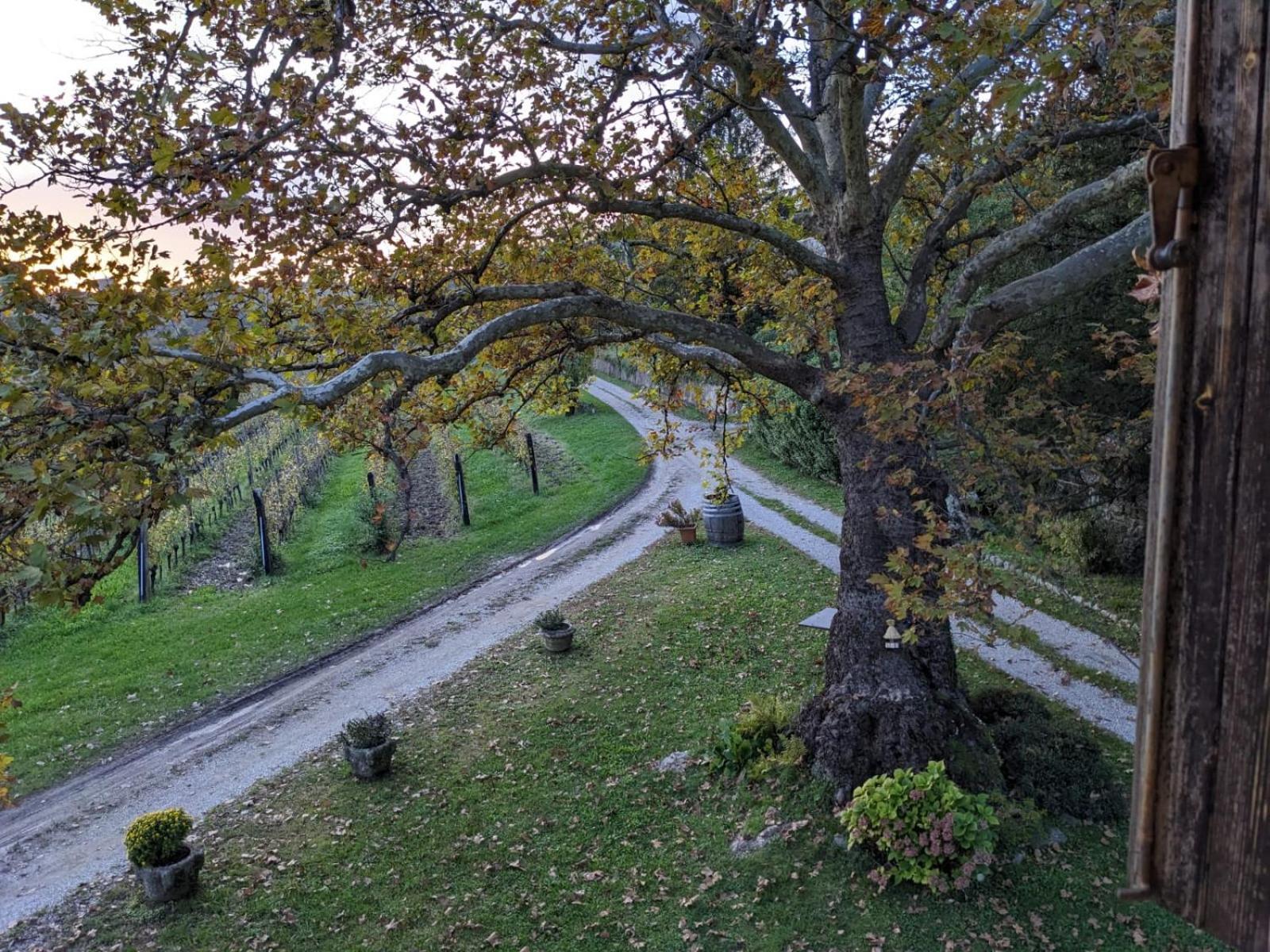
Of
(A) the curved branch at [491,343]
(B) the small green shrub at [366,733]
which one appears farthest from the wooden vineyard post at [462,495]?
(A) the curved branch at [491,343]

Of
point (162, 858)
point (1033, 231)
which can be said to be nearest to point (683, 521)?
point (162, 858)

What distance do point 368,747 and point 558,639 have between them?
3539 millimetres

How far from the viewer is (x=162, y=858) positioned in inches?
275

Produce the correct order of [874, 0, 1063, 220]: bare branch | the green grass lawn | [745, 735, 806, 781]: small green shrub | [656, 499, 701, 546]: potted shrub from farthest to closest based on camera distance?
1. [656, 499, 701, 546]: potted shrub
2. the green grass lawn
3. [745, 735, 806, 781]: small green shrub
4. [874, 0, 1063, 220]: bare branch

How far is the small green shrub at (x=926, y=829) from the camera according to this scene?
6.14 metres

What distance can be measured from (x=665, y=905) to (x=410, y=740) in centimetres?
430

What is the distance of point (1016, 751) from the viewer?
7.31 m


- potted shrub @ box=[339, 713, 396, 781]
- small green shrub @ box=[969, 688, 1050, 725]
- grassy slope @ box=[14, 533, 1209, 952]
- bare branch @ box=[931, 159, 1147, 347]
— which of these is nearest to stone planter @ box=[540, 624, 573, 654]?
grassy slope @ box=[14, 533, 1209, 952]

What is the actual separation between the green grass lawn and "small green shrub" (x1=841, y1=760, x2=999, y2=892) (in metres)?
8.71

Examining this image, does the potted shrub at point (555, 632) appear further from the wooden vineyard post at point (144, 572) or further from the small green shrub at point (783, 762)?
the wooden vineyard post at point (144, 572)

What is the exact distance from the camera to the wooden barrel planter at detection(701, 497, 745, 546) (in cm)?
1628

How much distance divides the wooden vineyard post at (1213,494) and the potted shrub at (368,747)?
8.61 meters

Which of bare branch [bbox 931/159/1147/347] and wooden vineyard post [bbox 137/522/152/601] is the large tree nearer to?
bare branch [bbox 931/159/1147/347]

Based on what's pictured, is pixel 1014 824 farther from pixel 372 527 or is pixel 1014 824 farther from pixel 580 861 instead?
pixel 372 527
